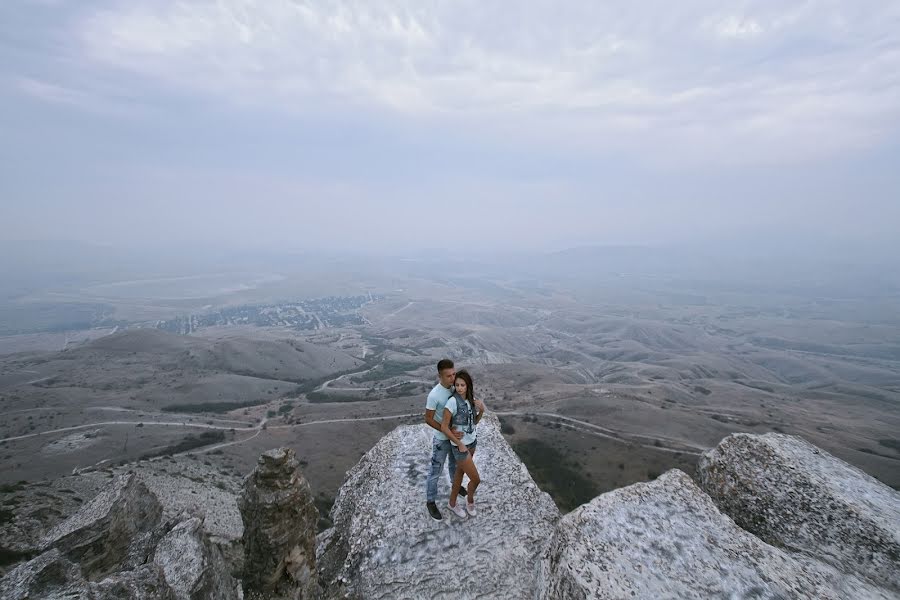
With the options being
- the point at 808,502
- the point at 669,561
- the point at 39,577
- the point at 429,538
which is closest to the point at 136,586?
the point at 39,577

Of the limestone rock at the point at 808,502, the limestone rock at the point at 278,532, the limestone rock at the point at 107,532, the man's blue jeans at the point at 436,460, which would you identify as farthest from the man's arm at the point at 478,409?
the limestone rock at the point at 107,532

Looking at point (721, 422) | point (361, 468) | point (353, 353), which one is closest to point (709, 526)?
point (361, 468)

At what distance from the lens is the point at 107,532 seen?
1102cm

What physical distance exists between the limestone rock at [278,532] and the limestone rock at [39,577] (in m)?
2.96

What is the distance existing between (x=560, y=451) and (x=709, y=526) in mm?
39202

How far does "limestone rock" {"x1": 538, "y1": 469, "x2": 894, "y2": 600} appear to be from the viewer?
4977 mm

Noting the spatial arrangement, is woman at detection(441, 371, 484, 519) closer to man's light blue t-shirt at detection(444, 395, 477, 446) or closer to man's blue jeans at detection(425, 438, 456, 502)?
man's light blue t-shirt at detection(444, 395, 477, 446)

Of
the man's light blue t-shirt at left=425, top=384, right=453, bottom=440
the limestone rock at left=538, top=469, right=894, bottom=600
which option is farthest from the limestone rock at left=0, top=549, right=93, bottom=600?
the limestone rock at left=538, top=469, right=894, bottom=600

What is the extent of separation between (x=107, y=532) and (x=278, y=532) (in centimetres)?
803

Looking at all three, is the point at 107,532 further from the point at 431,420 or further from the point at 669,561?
the point at 669,561

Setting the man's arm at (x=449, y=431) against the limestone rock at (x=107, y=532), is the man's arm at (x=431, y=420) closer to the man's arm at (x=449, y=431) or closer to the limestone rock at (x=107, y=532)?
the man's arm at (x=449, y=431)

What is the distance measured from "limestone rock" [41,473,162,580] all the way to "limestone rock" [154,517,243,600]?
Result: 1186 millimetres

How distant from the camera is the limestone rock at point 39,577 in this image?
747 cm

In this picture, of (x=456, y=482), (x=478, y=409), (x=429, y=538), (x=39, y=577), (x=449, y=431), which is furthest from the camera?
(x=39, y=577)
